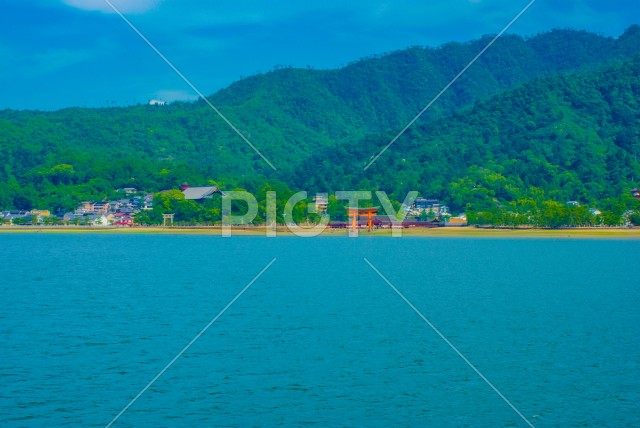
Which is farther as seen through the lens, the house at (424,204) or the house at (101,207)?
the house at (101,207)

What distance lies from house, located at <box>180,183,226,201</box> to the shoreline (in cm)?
895

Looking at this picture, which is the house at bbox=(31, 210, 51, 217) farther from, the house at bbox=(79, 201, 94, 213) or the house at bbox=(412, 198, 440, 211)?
the house at bbox=(412, 198, 440, 211)

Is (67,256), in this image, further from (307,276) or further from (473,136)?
(473,136)

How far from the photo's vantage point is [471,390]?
55.6 ft

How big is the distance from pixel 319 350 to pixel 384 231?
7793cm

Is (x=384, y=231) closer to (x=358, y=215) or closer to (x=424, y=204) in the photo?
(x=358, y=215)

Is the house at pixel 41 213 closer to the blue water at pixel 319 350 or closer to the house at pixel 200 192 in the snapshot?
the house at pixel 200 192

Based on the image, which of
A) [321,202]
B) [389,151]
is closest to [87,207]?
[321,202]

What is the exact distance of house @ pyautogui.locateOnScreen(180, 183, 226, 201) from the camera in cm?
11076

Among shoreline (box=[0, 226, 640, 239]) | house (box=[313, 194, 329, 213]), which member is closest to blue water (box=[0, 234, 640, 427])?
shoreline (box=[0, 226, 640, 239])

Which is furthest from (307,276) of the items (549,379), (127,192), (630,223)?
(127,192)

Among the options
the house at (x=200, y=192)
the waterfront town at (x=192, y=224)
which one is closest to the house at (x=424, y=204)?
the waterfront town at (x=192, y=224)

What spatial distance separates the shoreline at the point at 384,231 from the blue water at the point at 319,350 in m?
46.2

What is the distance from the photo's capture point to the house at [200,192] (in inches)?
4360
